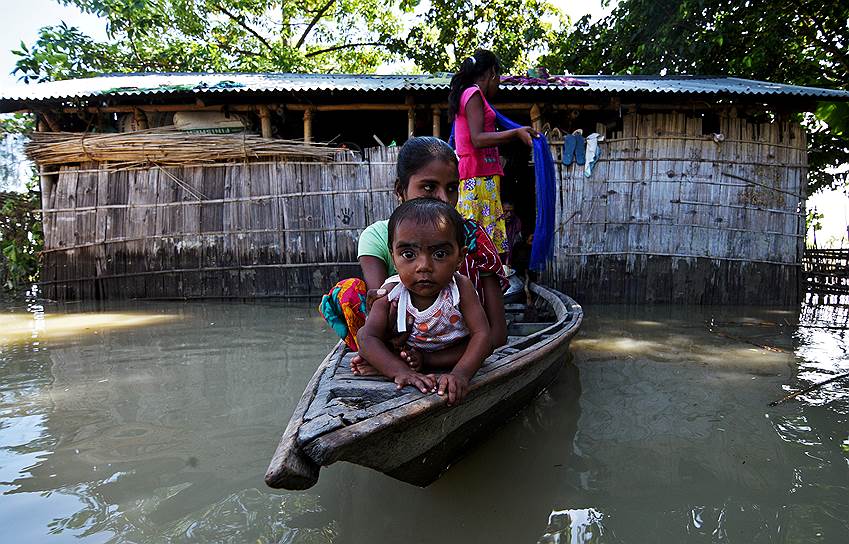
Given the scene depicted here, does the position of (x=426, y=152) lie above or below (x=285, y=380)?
above

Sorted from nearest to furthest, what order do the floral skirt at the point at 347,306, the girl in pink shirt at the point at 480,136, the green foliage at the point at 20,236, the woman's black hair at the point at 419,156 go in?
the floral skirt at the point at 347,306 → the woman's black hair at the point at 419,156 → the girl in pink shirt at the point at 480,136 → the green foliage at the point at 20,236

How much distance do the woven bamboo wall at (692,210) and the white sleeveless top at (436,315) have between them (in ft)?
17.4

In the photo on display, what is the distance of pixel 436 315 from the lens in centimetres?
184

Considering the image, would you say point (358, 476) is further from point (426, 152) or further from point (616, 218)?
point (616, 218)

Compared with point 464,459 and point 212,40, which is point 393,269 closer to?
point 464,459

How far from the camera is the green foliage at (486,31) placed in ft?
41.2

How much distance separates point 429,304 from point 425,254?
0.22 metres

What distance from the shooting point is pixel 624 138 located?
22.4 ft

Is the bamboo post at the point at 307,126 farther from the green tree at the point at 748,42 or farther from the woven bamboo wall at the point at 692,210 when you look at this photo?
the green tree at the point at 748,42

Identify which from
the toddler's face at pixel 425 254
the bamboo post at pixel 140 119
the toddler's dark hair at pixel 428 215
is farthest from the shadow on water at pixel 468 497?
the bamboo post at pixel 140 119

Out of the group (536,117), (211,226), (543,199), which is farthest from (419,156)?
(211,226)

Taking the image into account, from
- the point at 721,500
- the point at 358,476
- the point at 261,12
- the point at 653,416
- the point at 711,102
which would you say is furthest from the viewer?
the point at 261,12

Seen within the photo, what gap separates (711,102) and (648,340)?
393 cm

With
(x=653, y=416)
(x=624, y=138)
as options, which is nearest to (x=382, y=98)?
(x=624, y=138)
